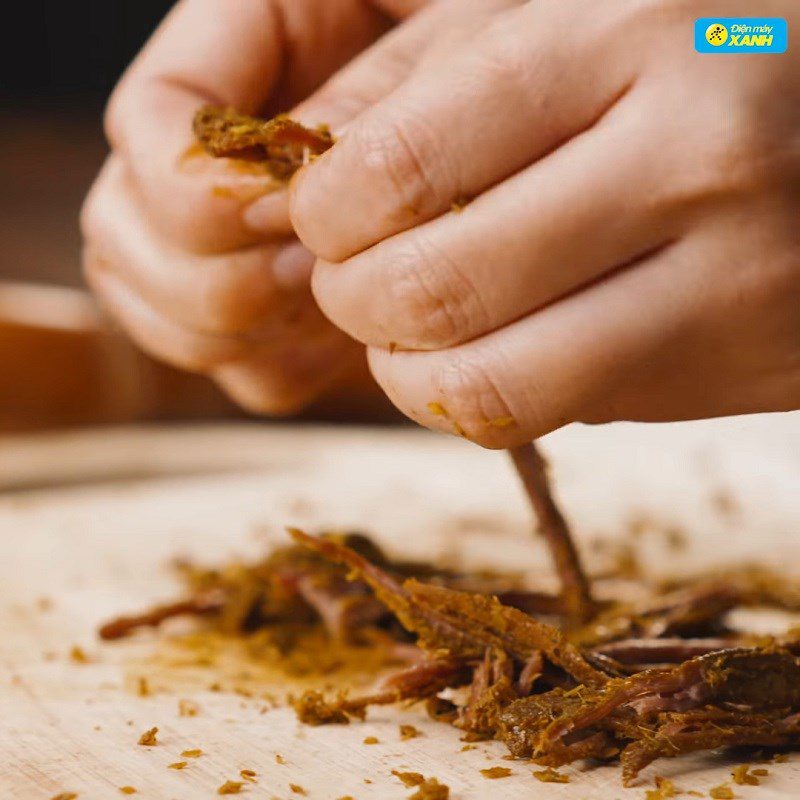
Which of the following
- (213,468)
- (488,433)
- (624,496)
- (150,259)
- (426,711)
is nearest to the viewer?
(488,433)

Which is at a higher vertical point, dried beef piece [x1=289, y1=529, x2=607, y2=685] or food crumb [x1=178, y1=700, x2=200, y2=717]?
dried beef piece [x1=289, y1=529, x2=607, y2=685]

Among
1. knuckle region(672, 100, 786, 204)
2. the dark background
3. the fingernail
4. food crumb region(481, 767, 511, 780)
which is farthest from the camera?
the dark background

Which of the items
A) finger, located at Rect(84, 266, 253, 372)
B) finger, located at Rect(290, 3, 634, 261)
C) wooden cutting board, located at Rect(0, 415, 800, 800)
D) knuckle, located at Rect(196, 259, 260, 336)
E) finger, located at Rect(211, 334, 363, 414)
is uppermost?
finger, located at Rect(290, 3, 634, 261)

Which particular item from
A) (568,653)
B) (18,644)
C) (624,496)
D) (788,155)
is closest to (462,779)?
(568,653)

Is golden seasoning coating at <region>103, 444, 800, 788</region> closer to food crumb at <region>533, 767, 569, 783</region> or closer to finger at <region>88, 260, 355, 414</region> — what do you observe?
food crumb at <region>533, 767, 569, 783</region>

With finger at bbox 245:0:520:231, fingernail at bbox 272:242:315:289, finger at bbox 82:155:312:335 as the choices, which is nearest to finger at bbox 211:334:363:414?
finger at bbox 82:155:312:335

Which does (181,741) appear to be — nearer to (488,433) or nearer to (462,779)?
(462,779)
